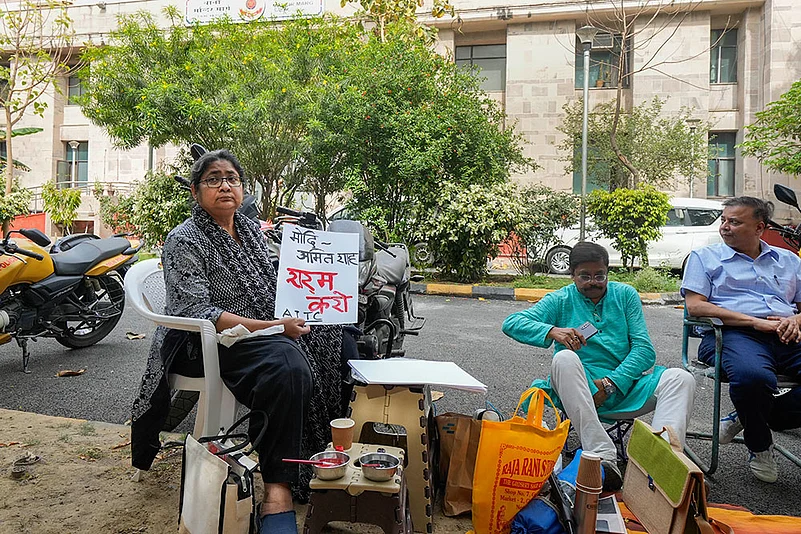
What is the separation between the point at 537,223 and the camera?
11.3 metres

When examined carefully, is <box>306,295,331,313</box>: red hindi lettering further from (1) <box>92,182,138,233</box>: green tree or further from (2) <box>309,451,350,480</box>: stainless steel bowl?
(1) <box>92,182,138,233</box>: green tree

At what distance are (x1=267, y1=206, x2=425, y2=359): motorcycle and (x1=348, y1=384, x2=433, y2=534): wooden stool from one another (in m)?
0.93

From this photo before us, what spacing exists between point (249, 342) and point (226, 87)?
10.1 m

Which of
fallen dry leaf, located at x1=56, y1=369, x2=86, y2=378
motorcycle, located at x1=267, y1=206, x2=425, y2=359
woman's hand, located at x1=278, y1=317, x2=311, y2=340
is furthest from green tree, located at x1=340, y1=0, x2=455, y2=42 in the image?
woman's hand, located at x1=278, y1=317, x2=311, y2=340

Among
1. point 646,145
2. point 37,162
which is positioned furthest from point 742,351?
point 37,162

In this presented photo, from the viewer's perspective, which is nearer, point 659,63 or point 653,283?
point 653,283

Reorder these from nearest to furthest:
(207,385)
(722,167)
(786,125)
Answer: (207,385)
(786,125)
(722,167)

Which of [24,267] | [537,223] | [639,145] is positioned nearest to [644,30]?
[639,145]

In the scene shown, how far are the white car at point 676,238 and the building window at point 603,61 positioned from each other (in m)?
7.91

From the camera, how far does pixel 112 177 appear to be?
23047 mm

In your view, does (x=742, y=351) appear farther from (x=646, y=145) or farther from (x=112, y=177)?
(x=112, y=177)

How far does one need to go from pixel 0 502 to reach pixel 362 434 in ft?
5.31

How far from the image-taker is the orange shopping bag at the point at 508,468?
2.22 metres

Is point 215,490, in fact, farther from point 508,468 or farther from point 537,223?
point 537,223
